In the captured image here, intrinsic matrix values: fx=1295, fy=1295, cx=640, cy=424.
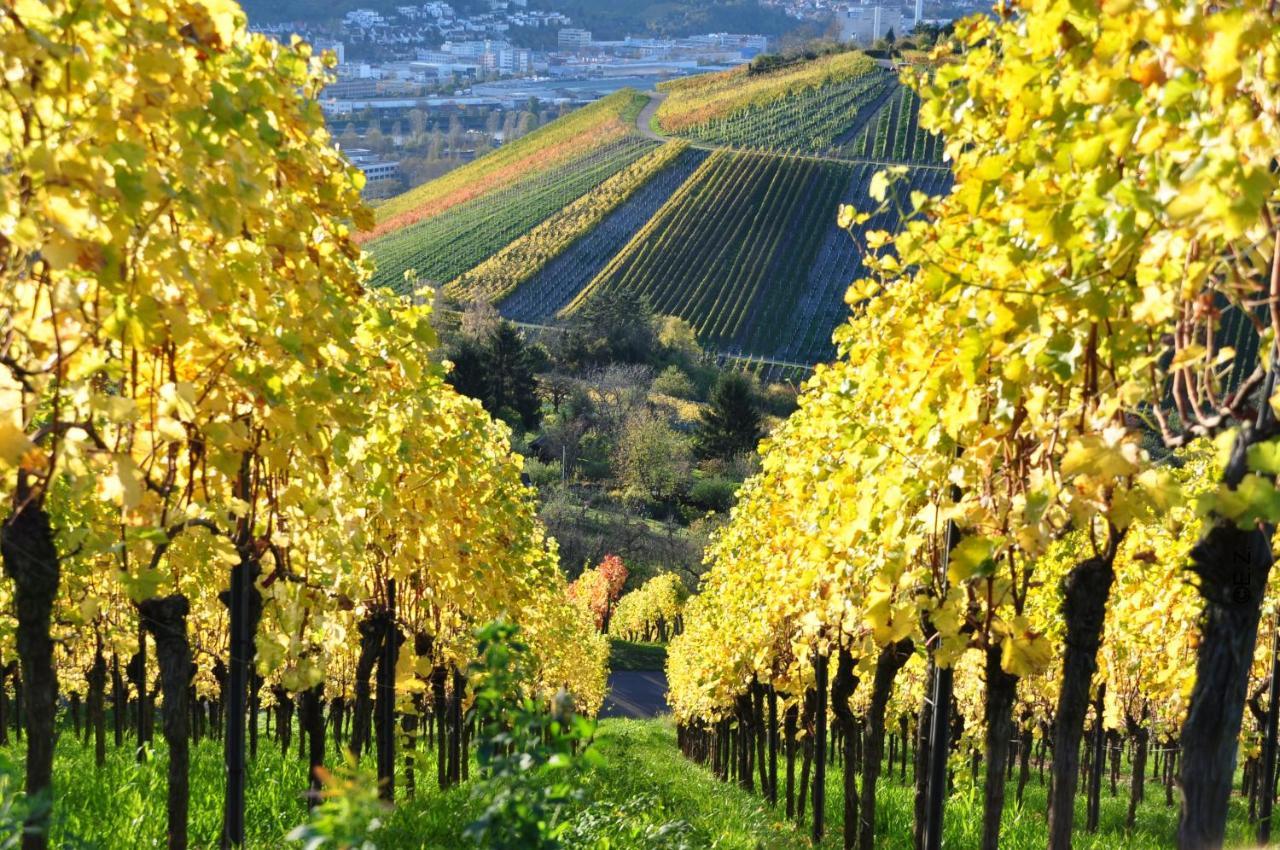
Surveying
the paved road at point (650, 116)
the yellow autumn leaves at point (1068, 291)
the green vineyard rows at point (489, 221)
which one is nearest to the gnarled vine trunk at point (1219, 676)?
the yellow autumn leaves at point (1068, 291)

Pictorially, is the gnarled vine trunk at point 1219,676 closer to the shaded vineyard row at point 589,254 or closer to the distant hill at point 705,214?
the distant hill at point 705,214

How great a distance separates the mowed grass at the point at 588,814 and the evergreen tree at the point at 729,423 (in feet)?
137

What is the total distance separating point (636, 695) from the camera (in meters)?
44.8

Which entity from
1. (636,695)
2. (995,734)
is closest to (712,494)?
(636,695)

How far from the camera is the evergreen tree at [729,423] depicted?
59.8 meters

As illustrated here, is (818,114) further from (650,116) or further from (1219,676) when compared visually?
(1219,676)

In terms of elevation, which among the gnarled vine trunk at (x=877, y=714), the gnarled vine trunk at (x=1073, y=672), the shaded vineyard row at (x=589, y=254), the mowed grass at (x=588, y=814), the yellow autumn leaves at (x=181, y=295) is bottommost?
the mowed grass at (x=588, y=814)

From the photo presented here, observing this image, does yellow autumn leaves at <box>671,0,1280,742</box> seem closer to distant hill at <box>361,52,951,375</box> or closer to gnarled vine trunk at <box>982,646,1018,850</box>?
gnarled vine trunk at <box>982,646,1018,850</box>

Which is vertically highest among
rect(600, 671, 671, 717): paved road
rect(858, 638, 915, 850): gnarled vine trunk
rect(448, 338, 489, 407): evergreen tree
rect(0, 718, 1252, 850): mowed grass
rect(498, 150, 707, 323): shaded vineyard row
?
rect(498, 150, 707, 323): shaded vineyard row

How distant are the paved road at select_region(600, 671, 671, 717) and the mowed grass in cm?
2357

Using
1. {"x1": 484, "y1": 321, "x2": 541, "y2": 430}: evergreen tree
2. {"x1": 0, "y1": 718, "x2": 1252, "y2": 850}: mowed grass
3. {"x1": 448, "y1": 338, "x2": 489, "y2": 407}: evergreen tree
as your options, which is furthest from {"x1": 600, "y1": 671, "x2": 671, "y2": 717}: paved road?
{"x1": 0, "y1": 718, "x2": 1252, "y2": 850}: mowed grass

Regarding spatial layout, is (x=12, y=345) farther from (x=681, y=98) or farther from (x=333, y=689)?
(x=681, y=98)

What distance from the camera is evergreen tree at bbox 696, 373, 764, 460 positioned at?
5981 centimetres

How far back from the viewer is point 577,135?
121000mm
